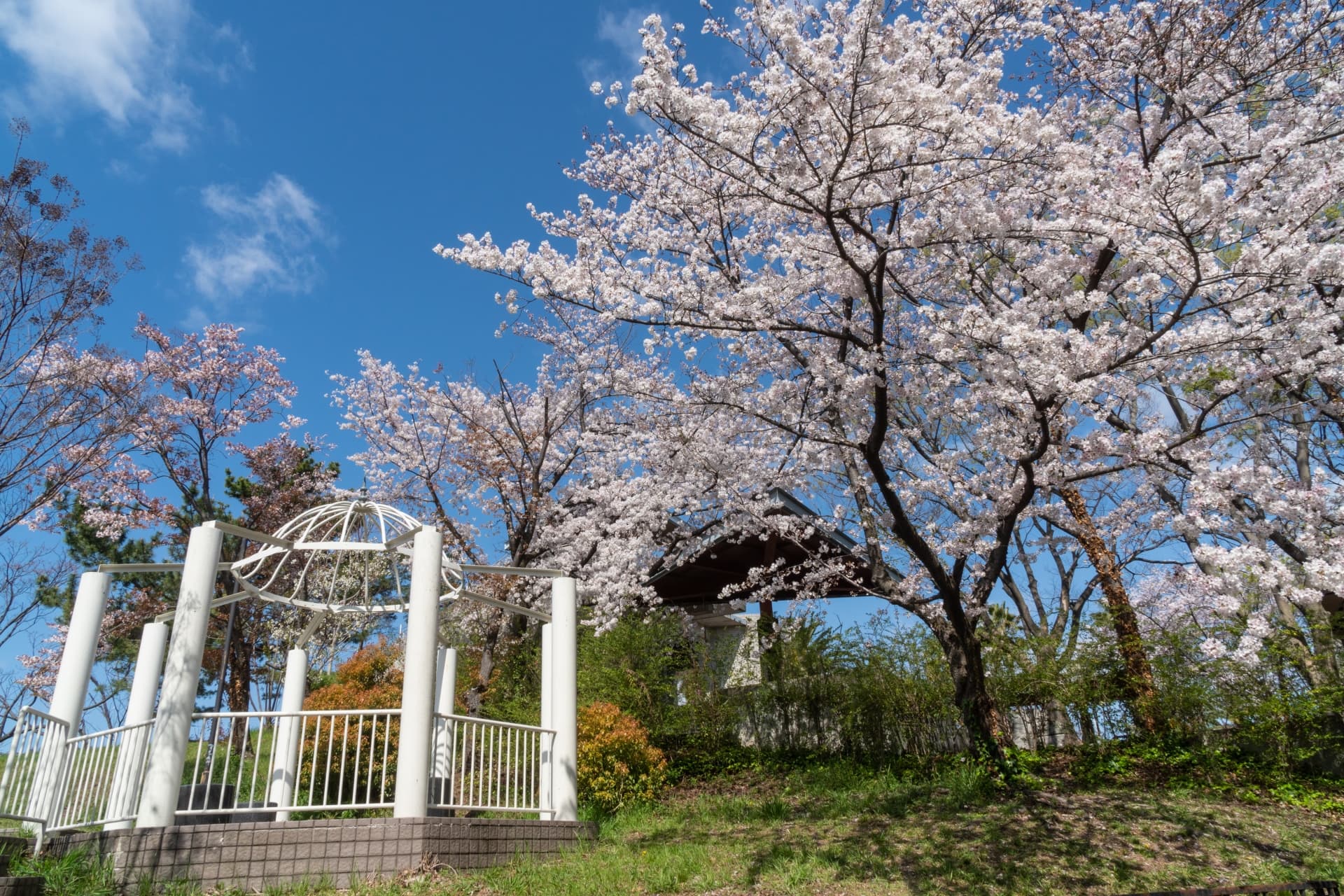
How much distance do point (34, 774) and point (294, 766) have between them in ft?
7.45

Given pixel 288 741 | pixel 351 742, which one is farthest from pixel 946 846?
pixel 351 742

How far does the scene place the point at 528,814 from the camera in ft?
25.5

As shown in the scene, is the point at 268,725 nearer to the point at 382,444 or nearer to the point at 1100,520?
the point at 382,444

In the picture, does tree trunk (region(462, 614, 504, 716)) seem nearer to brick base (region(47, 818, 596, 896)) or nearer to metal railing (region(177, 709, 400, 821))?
metal railing (region(177, 709, 400, 821))

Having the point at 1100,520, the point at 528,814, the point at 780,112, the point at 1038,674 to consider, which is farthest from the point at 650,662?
the point at 780,112

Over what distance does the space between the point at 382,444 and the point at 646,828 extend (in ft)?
30.5

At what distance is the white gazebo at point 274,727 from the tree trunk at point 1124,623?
20.1 ft

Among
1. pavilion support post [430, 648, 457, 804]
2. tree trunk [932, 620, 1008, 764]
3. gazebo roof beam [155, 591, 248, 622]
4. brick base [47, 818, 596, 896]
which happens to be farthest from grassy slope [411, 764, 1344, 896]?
gazebo roof beam [155, 591, 248, 622]

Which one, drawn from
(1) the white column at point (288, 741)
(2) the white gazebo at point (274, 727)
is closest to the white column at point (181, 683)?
(2) the white gazebo at point (274, 727)

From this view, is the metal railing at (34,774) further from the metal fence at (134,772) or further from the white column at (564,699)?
the white column at (564,699)

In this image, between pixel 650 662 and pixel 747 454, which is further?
pixel 650 662

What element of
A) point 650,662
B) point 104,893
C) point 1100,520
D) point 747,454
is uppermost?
point 747,454

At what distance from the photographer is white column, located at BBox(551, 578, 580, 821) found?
7.44m

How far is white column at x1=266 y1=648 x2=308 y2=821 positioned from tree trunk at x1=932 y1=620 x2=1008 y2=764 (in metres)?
6.39
